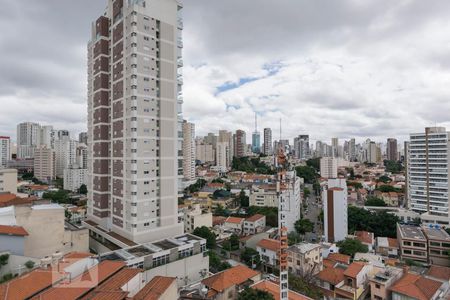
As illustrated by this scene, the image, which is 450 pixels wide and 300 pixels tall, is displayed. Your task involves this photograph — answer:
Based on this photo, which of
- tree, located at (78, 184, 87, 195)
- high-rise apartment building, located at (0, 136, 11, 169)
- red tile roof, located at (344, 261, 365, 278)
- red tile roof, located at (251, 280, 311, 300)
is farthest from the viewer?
high-rise apartment building, located at (0, 136, 11, 169)

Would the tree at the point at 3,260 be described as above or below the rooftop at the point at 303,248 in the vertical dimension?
above

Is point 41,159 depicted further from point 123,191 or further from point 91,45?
point 123,191

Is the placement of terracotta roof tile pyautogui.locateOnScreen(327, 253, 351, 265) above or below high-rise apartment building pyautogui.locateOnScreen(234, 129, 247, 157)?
below

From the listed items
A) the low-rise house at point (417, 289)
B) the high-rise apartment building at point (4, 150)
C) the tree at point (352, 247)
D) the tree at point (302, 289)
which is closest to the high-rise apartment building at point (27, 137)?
the high-rise apartment building at point (4, 150)

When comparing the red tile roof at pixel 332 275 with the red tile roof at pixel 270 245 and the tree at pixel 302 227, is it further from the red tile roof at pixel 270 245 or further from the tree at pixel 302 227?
the tree at pixel 302 227

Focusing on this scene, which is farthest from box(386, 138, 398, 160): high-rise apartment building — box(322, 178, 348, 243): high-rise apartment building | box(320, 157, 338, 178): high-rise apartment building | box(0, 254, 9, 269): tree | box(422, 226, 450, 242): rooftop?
box(0, 254, 9, 269): tree

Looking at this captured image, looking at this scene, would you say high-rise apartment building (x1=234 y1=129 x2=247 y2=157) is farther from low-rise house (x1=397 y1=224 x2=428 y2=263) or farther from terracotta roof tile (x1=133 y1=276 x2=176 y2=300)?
terracotta roof tile (x1=133 y1=276 x2=176 y2=300)

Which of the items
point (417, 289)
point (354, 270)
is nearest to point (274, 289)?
point (354, 270)
